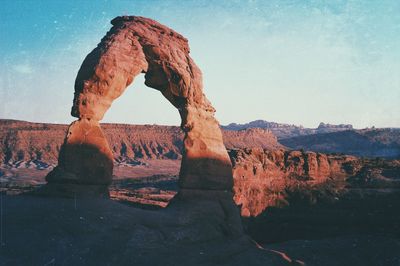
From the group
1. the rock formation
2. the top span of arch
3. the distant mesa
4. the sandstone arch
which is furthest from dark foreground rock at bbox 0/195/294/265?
the distant mesa

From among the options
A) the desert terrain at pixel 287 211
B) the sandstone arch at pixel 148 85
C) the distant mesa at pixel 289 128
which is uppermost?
the distant mesa at pixel 289 128

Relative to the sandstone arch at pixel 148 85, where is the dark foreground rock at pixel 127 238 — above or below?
below

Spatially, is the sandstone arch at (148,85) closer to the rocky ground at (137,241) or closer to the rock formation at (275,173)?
the rocky ground at (137,241)

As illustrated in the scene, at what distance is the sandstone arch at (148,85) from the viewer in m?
9.66

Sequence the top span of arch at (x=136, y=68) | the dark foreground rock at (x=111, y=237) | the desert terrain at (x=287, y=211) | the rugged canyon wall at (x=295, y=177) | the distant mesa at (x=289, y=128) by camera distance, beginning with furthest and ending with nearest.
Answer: the distant mesa at (x=289, y=128) < the rugged canyon wall at (x=295, y=177) < the top span of arch at (x=136, y=68) < the desert terrain at (x=287, y=211) < the dark foreground rock at (x=111, y=237)

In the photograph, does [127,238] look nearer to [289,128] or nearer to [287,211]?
[287,211]

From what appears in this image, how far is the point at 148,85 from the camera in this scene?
40.5ft

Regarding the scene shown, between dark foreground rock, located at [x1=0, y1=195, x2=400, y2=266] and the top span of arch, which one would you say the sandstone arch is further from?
dark foreground rock, located at [x1=0, y1=195, x2=400, y2=266]

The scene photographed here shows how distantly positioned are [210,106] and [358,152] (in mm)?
65902

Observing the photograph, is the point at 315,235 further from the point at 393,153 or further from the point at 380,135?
the point at 380,135

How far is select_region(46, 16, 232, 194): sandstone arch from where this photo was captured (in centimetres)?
966

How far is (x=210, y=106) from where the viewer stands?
42.7ft

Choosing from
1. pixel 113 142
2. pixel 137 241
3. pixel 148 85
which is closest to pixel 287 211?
pixel 148 85

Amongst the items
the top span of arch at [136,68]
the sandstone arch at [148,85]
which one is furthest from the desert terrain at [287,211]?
the top span of arch at [136,68]
